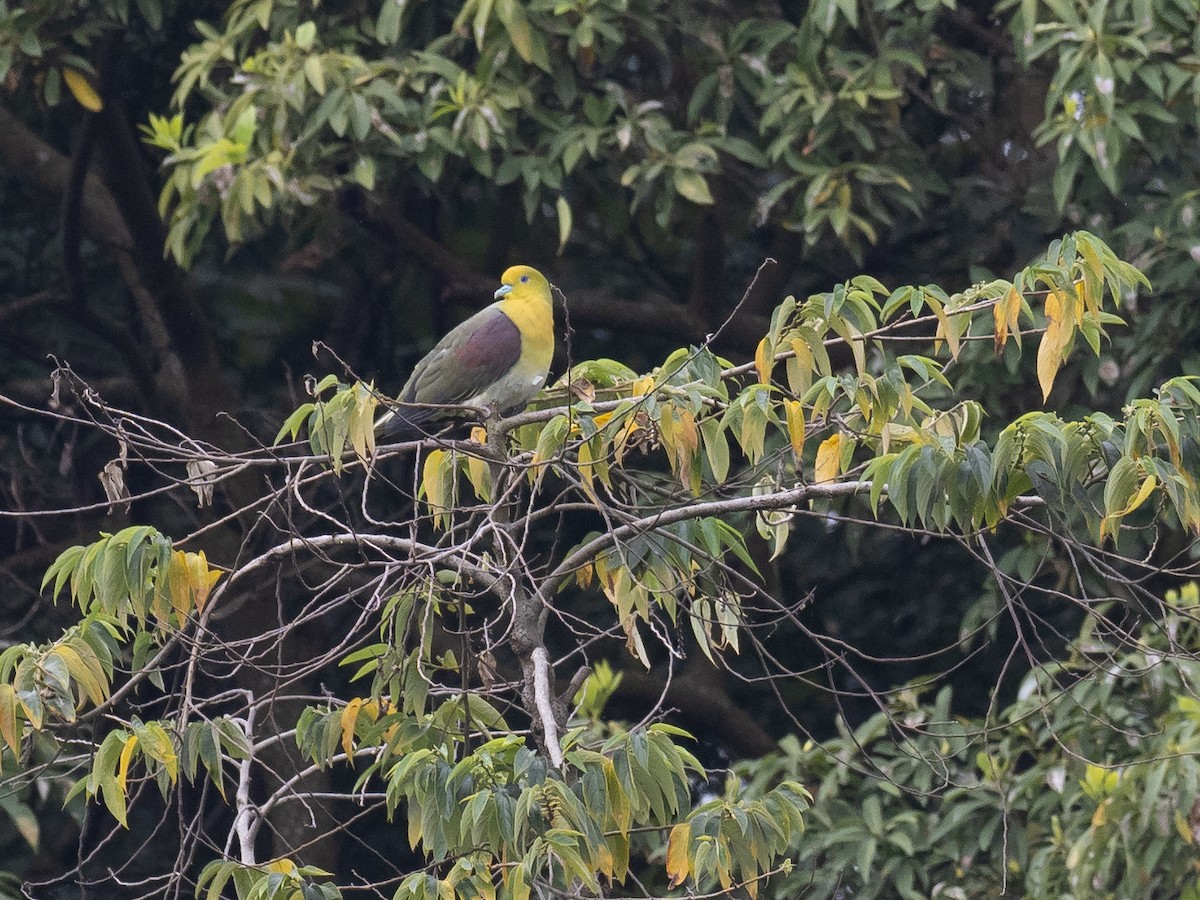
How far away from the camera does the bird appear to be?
4.60m

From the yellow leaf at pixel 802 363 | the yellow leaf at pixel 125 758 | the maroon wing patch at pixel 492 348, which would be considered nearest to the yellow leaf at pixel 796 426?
the yellow leaf at pixel 802 363

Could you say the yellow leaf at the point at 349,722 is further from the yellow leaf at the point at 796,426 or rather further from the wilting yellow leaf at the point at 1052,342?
the wilting yellow leaf at the point at 1052,342

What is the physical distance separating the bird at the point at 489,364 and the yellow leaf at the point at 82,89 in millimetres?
1682

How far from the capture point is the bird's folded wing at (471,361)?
4.60 m

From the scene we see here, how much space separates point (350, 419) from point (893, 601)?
13.2ft

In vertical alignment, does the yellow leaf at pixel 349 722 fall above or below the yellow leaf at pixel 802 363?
below

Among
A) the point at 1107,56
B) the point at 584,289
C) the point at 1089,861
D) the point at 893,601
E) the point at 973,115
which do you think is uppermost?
the point at 1107,56

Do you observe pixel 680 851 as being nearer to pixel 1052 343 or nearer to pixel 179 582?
pixel 179 582

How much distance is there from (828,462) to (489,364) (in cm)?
187

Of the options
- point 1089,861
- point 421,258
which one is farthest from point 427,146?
point 1089,861

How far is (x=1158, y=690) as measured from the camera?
15.2ft

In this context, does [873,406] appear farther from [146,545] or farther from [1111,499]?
→ [146,545]

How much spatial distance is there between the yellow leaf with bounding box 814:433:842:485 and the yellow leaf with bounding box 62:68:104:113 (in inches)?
139

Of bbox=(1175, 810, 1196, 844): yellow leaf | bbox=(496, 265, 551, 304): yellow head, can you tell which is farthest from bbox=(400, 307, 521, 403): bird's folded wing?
bbox=(1175, 810, 1196, 844): yellow leaf
